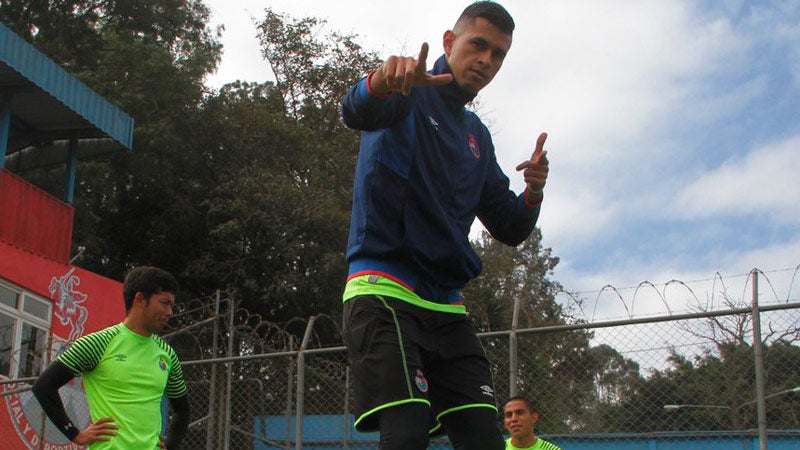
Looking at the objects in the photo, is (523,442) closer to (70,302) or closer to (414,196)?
(414,196)

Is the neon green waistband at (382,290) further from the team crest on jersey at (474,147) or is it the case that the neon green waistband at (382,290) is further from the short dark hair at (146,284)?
the short dark hair at (146,284)

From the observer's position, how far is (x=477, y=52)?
286cm

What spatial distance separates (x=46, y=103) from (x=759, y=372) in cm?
1403

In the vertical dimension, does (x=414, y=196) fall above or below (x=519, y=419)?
above

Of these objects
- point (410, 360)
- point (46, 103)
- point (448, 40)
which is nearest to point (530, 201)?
point (448, 40)

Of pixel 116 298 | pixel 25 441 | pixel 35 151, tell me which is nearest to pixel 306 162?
pixel 35 151

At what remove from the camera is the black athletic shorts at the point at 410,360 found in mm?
→ 2541

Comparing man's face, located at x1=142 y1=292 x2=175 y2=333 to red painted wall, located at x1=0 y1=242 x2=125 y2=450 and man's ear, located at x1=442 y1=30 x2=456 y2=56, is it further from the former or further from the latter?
red painted wall, located at x1=0 y1=242 x2=125 y2=450

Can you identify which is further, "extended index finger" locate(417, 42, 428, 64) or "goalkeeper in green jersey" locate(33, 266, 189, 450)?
"goalkeeper in green jersey" locate(33, 266, 189, 450)

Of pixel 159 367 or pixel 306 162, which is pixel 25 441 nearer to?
pixel 159 367

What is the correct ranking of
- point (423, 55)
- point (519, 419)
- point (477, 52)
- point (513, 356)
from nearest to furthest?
point (423, 55)
point (477, 52)
point (519, 419)
point (513, 356)

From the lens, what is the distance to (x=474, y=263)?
289 centimetres

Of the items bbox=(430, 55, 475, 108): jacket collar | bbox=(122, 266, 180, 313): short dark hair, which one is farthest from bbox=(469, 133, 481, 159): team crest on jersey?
bbox=(122, 266, 180, 313): short dark hair

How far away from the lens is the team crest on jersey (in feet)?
9.90
